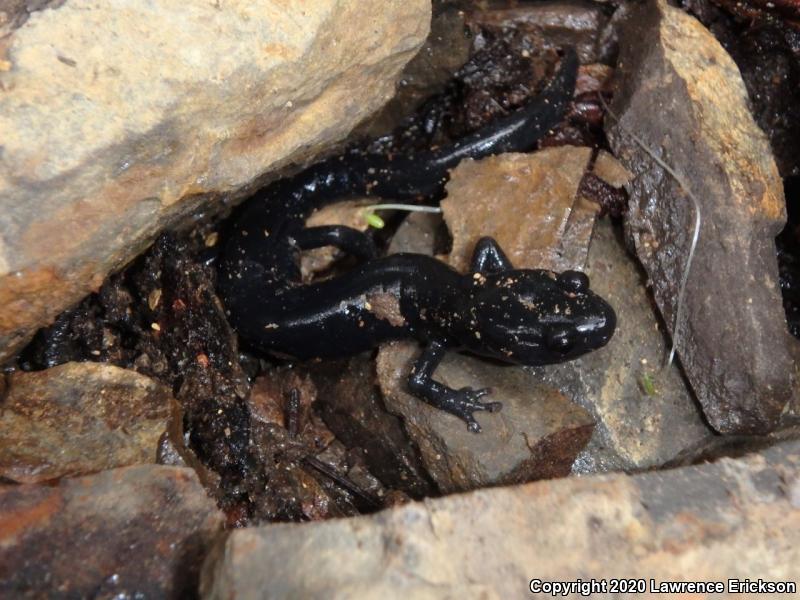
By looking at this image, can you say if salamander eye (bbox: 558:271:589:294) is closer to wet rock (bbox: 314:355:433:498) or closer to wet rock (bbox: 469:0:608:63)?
wet rock (bbox: 314:355:433:498)

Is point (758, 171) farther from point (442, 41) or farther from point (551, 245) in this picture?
point (442, 41)

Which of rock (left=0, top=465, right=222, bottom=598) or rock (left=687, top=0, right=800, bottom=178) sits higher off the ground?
rock (left=687, top=0, right=800, bottom=178)

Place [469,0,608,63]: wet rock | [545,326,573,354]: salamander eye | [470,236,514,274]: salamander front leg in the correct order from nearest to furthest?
[545,326,573,354]: salamander eye → [470,236,514,274]: salamander front leg → [469,0,608,63]: wet rock

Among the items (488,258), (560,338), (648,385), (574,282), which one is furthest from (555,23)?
(648,385)

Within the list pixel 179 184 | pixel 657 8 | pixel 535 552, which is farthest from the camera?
pixel 657 8

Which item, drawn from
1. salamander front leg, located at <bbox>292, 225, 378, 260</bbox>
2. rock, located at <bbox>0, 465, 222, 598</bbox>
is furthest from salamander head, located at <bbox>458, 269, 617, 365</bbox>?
rock, located at <bbox>0, 465, 222, 598</bbox>

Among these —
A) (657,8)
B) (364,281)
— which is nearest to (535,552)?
(364,281)
